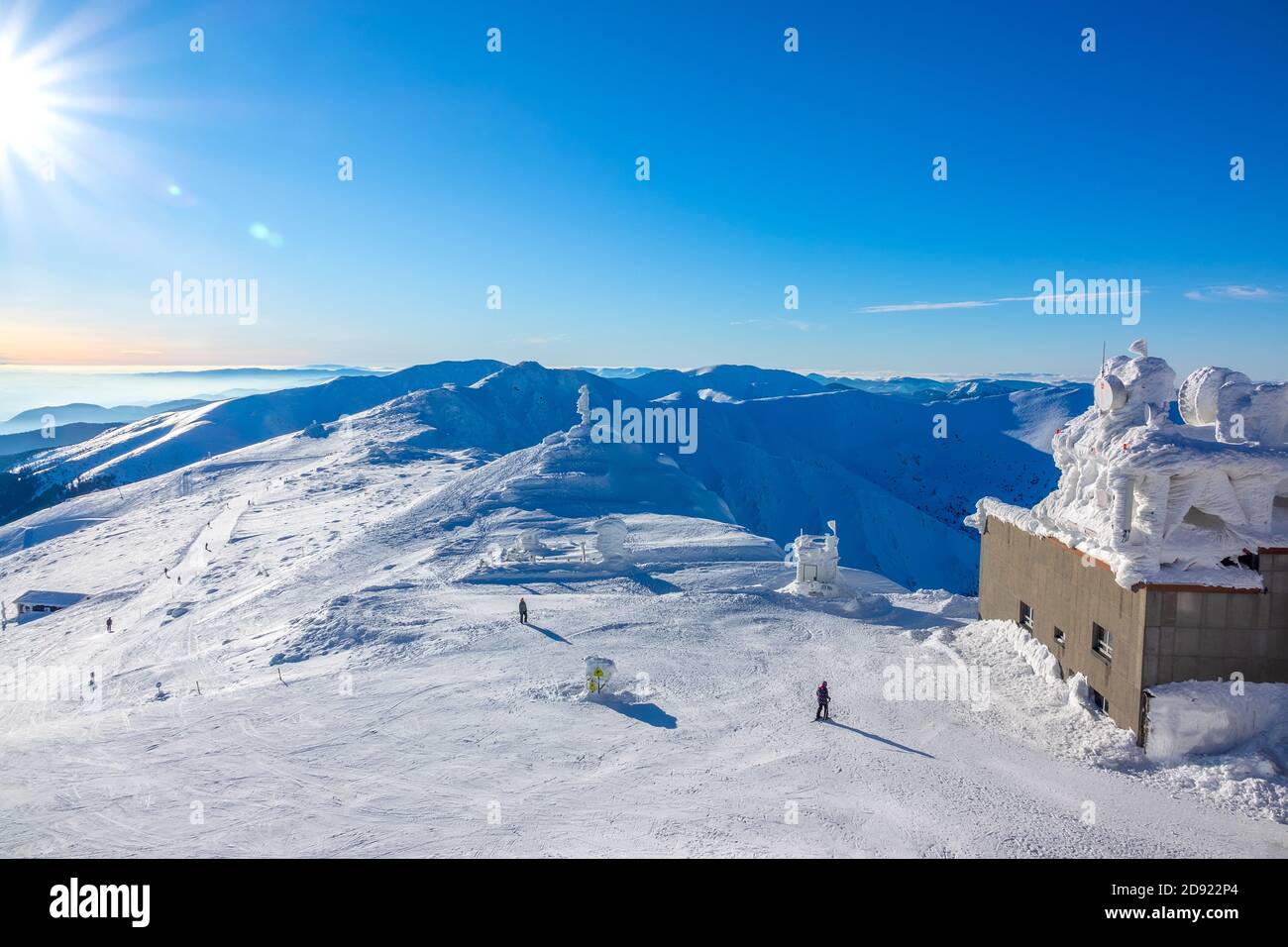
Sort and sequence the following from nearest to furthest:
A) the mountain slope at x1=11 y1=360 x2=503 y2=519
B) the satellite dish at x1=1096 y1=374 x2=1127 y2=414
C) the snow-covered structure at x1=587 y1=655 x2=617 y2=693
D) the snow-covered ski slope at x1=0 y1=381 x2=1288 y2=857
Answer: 1. the snow-covered ski slope at x1=0 y1=381 x2=1288 y2=857
2. the satellite dish at x1=1096 y1=374 x2=1127 y2=414
3. the snow-covered structure at x1=587 y1=655 x2=617 y2=693
4. the mountain slope at x1=11 y1=360 x2=503 y2=519

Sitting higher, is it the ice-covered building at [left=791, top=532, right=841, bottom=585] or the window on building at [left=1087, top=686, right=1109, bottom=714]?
the ice-covered building at [left=791, top=532, right=841, bottom=585]

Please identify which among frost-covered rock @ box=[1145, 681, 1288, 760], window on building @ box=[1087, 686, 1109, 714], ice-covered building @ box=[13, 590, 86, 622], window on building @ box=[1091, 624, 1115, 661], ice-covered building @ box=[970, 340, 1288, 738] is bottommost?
ice-covered building @ box=[13, 590, 86, 622]

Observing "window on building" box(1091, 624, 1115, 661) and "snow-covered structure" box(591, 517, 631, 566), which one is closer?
"window on building" box(1091, 624, 1115, 661)

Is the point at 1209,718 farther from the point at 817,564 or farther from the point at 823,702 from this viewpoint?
the point at 817,564

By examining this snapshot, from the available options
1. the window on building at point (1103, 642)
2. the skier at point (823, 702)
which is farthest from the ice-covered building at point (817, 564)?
the skier at point (823, 702)

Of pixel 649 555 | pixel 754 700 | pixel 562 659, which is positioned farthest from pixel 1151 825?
pixel 649 555

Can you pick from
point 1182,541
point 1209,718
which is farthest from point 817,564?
point 1209,718

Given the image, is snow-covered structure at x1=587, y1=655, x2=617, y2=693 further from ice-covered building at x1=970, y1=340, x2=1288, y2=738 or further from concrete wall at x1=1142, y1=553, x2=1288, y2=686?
concrete wall at x1=1142, y1=553, x2=1288, y2=686

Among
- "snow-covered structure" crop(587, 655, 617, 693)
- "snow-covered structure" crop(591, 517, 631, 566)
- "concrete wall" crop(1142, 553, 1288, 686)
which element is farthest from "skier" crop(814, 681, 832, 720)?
"snow-covered structure" crop(591, 517, 631, 566)
